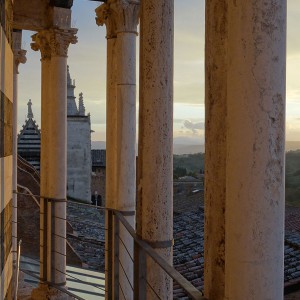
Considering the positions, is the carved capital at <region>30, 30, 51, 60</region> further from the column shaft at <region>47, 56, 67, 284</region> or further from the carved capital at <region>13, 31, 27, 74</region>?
the carved capital at <region>13, 31, 27, 74</region>

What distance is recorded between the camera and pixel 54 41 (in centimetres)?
745

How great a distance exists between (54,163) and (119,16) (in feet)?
7.89

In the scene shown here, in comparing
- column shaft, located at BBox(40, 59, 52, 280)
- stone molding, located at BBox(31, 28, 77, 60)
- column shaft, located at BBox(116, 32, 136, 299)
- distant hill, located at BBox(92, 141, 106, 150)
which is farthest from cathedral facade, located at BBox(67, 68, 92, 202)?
column shaft, located at BBox(116, 32, 136, 299)

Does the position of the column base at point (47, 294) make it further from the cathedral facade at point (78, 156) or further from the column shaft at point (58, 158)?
the cathedral facade at point (78, 156)

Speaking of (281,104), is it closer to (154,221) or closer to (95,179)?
(154,221)

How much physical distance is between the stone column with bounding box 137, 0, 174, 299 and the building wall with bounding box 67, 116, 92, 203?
3308cm

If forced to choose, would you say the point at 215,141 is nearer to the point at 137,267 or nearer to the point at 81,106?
the point at 137,267

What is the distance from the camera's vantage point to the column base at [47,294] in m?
7.00

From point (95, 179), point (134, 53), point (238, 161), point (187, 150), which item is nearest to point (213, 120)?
point (238, 161)

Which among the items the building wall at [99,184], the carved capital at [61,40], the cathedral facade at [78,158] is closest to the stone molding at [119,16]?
the carved capital at [61,40]

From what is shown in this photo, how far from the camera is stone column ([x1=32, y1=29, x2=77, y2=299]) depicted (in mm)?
7215

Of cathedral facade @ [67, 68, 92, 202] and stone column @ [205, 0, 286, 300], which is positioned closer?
stone column @ [205, 0, 286, 300]

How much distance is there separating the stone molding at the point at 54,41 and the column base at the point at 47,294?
3.37 m

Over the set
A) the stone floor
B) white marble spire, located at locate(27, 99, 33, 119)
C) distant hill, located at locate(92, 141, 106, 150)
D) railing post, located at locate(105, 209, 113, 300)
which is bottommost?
the stone floor
